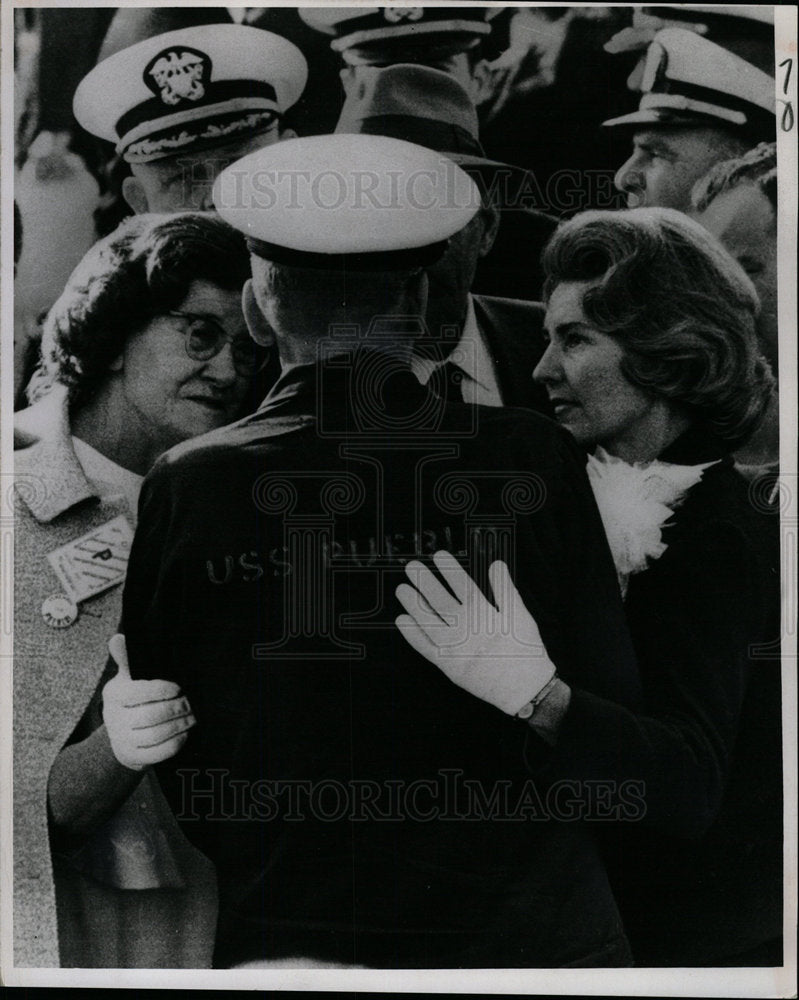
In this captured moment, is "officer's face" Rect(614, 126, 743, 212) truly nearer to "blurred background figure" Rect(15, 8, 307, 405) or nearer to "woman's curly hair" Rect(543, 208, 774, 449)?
"woman's curly hair" Rect(543, 208, 774, 449)

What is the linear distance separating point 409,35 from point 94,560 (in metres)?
1.80

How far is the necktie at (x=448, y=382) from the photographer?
2984 mm

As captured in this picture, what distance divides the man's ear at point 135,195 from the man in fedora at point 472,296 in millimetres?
611

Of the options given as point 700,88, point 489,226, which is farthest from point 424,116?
point 700,88

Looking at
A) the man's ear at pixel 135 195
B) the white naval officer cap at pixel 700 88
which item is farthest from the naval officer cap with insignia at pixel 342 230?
the white naval officer cap at pixel 700 88

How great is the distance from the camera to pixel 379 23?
3.02 metres

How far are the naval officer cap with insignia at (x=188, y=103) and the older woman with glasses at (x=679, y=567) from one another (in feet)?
3.08

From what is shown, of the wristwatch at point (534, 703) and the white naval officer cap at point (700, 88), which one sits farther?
the white naval officer cap at point (700, 88)

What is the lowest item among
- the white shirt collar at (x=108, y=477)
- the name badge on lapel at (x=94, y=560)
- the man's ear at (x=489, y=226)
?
the name badge on lapel at (x=94, y=560)

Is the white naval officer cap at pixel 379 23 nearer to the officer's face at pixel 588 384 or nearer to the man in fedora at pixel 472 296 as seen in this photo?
the man in fedora at pixel 472 296

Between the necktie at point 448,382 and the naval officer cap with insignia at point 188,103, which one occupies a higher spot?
the naval officer cap with insignia at point 188,103

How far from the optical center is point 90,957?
9.89 feet

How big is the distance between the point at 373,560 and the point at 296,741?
0.56m

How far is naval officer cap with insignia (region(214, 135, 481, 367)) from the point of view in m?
2.97
